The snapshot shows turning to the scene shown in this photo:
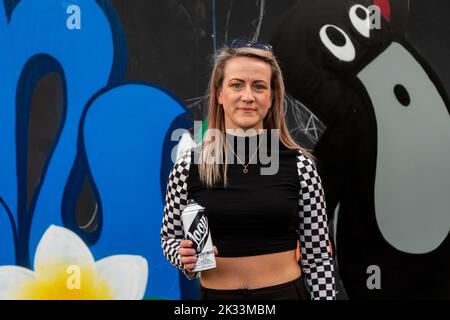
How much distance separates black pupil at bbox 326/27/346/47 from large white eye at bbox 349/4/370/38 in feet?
0.39

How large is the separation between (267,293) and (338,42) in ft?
6.21

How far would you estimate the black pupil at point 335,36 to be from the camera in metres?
3.21

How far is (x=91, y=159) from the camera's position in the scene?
130 inches

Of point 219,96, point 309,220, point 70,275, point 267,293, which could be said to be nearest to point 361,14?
point 219,96

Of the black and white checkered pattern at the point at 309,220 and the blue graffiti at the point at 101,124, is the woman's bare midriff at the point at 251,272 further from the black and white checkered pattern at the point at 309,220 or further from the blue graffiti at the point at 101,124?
the blue graffiti at the point at 101,124

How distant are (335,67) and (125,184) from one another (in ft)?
5.43

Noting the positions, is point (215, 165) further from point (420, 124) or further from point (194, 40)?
point (420, 124)

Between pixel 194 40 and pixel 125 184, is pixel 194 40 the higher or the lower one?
the higher one

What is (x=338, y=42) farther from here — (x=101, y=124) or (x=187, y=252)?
(x=187, y=252)

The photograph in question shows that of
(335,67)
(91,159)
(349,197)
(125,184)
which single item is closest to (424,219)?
A: (349,197)

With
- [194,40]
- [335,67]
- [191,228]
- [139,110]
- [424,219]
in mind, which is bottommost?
[424,219]

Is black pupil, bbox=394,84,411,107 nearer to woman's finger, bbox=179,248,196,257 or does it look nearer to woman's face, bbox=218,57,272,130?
woman's face, bbox=218,57,272,130

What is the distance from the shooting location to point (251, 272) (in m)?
2.06

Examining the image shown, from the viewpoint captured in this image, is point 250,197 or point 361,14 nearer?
point 250,197
